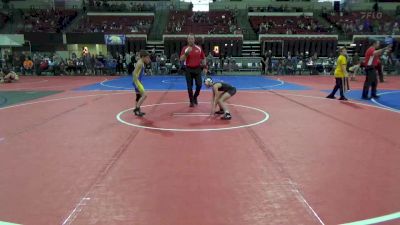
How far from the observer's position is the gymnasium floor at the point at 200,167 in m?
3.88

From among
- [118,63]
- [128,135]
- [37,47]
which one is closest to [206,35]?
[118,63]

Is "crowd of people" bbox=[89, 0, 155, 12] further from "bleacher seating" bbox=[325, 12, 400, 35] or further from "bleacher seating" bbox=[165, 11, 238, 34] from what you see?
"bleacher seating" bbox=[325, 12, 400, 35]

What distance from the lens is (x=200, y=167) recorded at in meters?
5.28

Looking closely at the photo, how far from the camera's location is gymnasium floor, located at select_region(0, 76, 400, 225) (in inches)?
153

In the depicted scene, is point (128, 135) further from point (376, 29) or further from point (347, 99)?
point (376, 29)

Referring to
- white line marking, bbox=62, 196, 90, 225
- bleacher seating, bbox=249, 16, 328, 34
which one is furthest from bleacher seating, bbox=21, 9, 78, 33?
white line marking, bbox=62, 196, 90, 225

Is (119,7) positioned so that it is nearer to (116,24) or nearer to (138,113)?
(116,24)

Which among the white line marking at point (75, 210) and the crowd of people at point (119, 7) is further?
the crowd of people at point (119, 7)

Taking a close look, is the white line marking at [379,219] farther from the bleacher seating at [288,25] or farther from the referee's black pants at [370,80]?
the bleacher seating at [288,25]

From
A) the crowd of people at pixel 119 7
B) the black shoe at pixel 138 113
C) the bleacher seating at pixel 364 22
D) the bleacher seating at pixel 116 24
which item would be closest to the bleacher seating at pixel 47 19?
the bleacher seating at pixel 116 24

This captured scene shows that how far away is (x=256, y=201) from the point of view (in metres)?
4.18

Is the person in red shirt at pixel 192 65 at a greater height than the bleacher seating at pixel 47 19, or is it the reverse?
the bleacher seating at pixel 47 19

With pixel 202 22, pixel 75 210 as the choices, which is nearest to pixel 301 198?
pixel 75 210

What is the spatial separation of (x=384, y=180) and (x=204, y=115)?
4.94 metres
